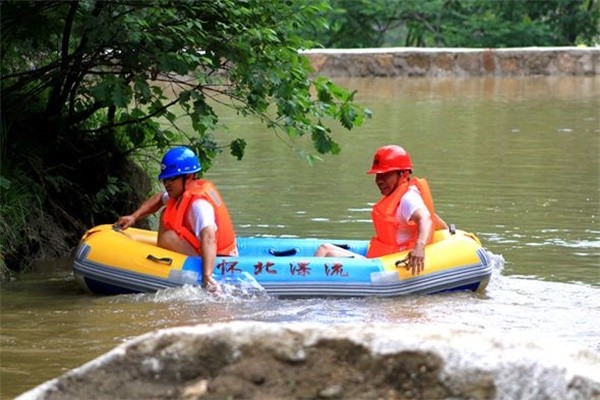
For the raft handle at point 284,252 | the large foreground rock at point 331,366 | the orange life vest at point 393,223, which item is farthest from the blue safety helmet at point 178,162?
the large foreground rock at point 331,366

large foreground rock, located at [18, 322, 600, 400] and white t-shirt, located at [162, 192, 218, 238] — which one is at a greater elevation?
large foreground rock, located at [18, 322, 600, 400]

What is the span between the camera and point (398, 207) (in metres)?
7.98

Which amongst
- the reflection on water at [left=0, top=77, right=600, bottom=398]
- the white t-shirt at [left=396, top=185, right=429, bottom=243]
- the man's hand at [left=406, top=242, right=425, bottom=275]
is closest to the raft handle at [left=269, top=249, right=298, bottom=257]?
the reflection on water at [left=0, top=77, right=600, bottom=398]

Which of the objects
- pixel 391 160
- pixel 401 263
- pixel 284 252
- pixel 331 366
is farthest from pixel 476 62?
pixel 331 366

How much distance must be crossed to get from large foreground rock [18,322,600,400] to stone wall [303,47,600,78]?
23999 mm

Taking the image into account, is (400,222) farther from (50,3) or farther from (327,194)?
(327,194)

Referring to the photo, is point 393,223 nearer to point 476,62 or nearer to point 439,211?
point 439,211

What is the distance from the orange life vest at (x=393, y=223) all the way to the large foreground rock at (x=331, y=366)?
4916 millimetres

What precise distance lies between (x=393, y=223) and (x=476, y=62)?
19.7 meters

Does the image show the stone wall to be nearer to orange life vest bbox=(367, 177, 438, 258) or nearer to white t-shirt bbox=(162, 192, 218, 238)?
orange life vest bbox=(367, 177, 438, 258)

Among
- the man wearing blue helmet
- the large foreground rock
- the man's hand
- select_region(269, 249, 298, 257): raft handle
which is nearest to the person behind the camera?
the large foreground rock

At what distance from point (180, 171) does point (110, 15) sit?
3.87 feet

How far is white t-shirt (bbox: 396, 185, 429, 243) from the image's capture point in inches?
311

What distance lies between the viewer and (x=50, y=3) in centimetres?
855
